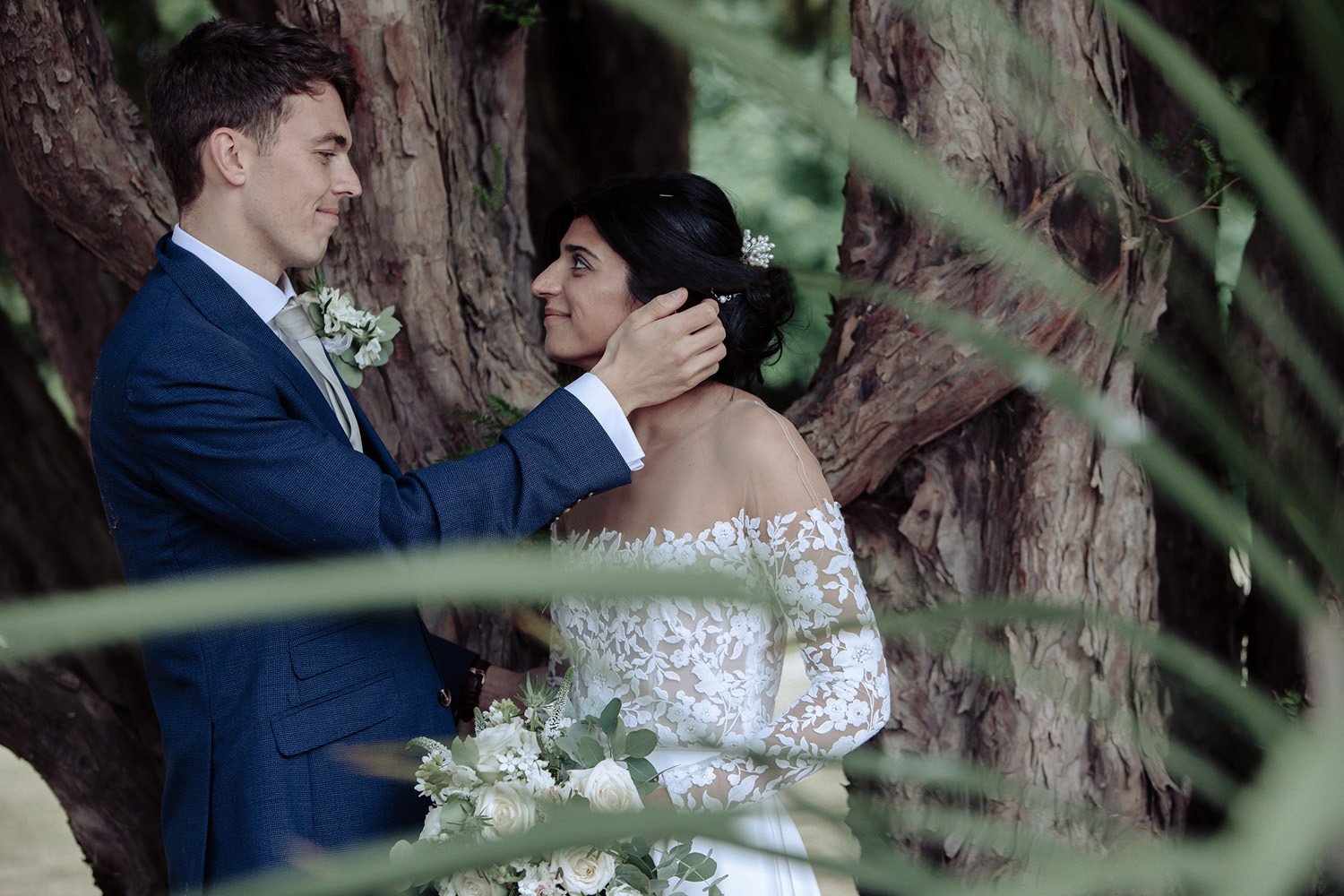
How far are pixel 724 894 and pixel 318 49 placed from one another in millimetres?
1760

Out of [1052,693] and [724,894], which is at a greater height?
[1052,693]

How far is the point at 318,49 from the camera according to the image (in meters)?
2.28

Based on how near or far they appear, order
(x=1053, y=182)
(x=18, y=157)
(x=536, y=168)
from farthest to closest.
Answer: (x=536, y=168) < (x=18, y=157) < (x=1053, y=182)

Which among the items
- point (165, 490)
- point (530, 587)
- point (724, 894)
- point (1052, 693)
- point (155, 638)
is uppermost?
point (530, 587)

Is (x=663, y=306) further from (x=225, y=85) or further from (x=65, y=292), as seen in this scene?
(x=65, y=292)

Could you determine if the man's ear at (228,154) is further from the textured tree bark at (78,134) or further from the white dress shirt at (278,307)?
the textured tree bark at (78,134)

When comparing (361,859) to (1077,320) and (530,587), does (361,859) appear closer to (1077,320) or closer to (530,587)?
(530,587)

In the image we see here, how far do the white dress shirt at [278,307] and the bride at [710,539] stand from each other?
228 mm

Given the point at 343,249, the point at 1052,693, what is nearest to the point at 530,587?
the point at 1052,693

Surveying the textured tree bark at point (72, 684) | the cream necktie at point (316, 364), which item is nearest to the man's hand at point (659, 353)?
the cream necktie at point (316, 364)

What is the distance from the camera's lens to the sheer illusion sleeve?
2.06m

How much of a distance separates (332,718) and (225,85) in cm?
114

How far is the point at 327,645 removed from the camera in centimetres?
212

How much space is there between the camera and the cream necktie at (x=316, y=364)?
2.34 metres
